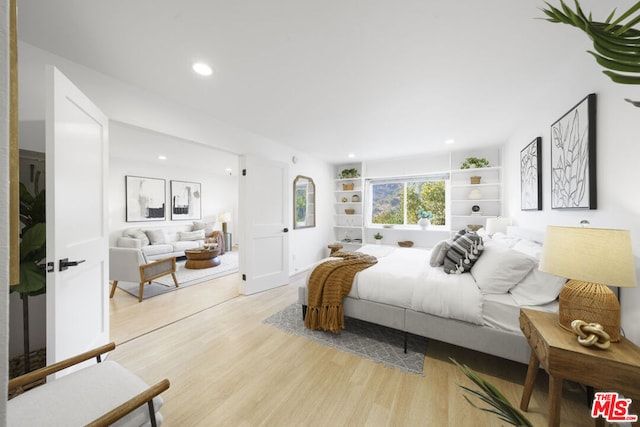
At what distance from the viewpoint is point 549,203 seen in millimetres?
2238

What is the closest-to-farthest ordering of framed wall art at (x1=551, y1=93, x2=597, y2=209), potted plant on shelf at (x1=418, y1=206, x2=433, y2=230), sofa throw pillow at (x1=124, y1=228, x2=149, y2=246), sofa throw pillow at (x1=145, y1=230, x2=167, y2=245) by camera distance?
1. framed wall art at (x1=551, y1=93, x2=597, y2=209)
2. potted plant on shelf at (x1=418, y1=206, x2=433, y2=230)
3. sofa throw pillow at (x1=124, y1=228, x2=149, y2=246)
4. sofa throw pillow at (x1=145, y1=230, x2=167, y2=245)

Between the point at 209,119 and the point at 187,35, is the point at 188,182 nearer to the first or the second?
the point at 209,119

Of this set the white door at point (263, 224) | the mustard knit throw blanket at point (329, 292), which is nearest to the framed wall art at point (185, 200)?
the white door at point (263, 224)

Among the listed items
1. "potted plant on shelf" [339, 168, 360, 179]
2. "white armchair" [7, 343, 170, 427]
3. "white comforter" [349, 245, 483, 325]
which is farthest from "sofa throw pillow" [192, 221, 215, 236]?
"white armchair" [7, 343, 170, 427]

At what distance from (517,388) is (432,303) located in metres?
0.75

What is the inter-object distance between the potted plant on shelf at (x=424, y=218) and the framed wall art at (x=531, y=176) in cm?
190

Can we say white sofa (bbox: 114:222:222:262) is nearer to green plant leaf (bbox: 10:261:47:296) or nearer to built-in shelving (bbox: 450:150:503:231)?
green plant leaf (bbox: 10:261:47:296)

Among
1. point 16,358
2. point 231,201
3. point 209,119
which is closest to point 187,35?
point 209,119

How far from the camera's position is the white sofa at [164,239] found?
4930 mm

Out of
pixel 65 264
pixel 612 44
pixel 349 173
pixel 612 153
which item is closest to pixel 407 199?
pixel 349 173

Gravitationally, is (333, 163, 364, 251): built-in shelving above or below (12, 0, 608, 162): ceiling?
below

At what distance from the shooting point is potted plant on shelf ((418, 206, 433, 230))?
16.0 ft

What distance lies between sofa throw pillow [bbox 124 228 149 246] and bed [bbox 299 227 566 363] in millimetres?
4955

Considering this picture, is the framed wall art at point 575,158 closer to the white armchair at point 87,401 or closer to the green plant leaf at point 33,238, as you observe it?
the white armchair at point 87,401
